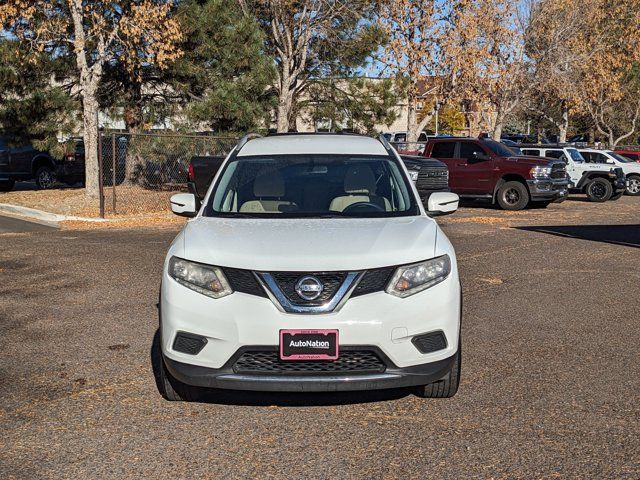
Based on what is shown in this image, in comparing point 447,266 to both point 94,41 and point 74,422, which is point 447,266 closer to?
point 74,422

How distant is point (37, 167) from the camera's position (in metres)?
Answer: 26.7

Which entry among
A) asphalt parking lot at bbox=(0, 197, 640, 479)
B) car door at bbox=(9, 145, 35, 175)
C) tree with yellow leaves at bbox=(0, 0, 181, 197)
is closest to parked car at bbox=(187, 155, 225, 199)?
tree with yellow leaves at bbox=(0, 0, 181, 197)

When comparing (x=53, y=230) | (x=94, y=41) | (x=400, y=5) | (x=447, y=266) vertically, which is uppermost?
(x=400, y=5)

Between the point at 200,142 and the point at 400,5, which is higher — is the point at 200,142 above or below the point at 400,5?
below

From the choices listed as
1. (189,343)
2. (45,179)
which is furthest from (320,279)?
(45,179)

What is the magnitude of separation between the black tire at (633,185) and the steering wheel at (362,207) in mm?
25564

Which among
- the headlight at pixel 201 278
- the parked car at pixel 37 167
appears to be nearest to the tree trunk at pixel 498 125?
the parked car at pixel 37 167

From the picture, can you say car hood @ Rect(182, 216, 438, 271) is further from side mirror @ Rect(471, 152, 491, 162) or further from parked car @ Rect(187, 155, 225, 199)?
side mirror @ Rect(471, 152, 491, 162)

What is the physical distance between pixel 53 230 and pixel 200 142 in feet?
22.4

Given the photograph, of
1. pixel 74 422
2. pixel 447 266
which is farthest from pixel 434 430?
pixel 74 422

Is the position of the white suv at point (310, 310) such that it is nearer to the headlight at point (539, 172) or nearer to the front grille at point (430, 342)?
the front grille at point (430, 342)

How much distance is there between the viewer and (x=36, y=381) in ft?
18.4

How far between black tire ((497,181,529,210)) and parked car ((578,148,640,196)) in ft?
18.2

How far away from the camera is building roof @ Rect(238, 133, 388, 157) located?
635 centimetres
